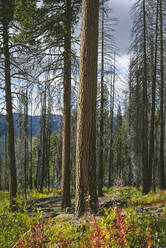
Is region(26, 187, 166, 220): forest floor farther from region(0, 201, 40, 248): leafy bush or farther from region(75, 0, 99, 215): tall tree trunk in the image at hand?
region(75, 0, 99, 215): tall tree trunk

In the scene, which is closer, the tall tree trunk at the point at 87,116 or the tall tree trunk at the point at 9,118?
the tall tree trunk at the point at 87,116

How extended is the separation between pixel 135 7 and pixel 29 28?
756cm

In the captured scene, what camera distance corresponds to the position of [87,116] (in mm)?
4879

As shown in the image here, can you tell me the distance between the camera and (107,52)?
13.8 metres

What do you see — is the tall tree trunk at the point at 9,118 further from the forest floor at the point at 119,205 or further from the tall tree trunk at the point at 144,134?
the tall tree trunk at the point at 144,134

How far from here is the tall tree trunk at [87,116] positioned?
4.82 m

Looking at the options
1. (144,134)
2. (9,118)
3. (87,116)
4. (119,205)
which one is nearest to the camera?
(87,116)

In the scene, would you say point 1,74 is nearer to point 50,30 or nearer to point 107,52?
point 50,30

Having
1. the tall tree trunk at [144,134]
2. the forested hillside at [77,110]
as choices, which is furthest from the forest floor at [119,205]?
the tall tree trunk at [144,134]

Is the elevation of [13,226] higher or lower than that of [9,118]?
lower

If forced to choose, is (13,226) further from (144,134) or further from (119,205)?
(144,134)

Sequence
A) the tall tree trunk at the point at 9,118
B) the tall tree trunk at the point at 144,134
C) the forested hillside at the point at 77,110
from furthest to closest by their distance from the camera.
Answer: the tall tree trunk at the point at 144,134
the tall tree trunk at the point at 9,118
the forested hillside at the point at 77,110

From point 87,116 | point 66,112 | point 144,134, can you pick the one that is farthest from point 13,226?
point 144,134

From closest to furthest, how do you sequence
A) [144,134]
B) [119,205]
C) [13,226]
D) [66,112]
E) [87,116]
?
[13,226] → [87,116] → [119,205] → [66,112] → [144,134]
